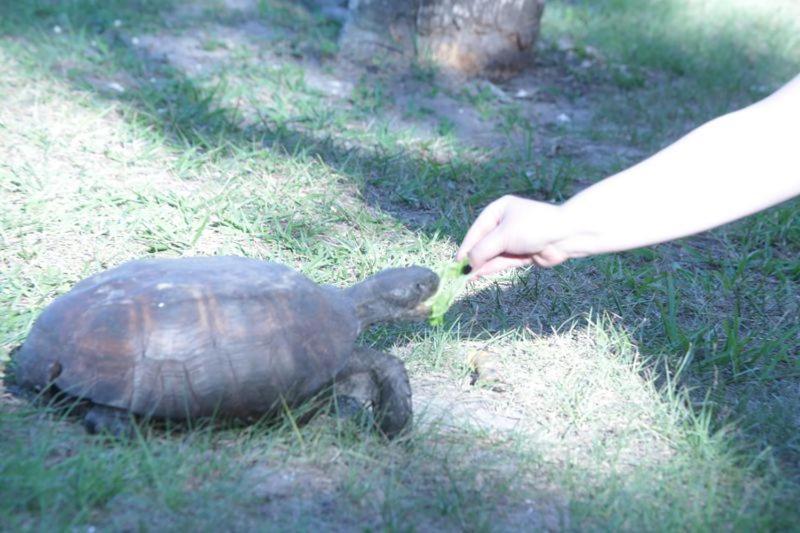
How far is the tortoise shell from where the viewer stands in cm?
222

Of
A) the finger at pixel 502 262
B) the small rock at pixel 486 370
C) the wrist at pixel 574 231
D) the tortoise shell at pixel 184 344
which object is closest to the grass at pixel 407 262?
the small rock at pixel 486 370

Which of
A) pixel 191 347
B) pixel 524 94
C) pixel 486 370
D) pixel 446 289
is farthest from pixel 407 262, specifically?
pixel 524 94

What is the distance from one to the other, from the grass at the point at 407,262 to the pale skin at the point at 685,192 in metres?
0.59

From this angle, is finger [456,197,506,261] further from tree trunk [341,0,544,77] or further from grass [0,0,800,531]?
tree trunk [341,0,544,77]

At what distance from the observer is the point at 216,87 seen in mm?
4949

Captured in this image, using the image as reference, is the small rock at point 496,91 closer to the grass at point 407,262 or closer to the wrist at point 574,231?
the grass at point 407,262

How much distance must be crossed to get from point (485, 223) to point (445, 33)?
3.58 meters

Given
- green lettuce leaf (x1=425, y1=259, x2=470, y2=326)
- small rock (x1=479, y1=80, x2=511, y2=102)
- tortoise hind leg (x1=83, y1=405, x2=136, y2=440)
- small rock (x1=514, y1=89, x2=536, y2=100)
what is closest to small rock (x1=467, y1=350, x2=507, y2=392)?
green lettuce leaf (x1=425, y1=259, x2=470, y2=326)

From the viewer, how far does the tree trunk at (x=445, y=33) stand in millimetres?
5750

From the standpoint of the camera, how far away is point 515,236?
7.79ft

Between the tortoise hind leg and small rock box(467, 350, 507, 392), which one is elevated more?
the tortoise hind leg

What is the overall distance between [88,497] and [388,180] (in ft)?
8.36

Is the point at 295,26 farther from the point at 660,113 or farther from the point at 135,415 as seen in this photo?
the point at 135,415

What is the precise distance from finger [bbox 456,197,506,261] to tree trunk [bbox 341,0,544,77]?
3.52 metres
